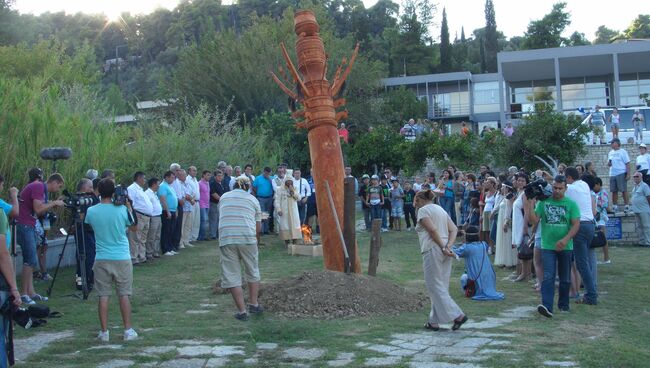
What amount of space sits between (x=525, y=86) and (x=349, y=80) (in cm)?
922

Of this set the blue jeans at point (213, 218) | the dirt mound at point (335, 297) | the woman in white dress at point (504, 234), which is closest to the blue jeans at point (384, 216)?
the blue jeans at point (213, 218)

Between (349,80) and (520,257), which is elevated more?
(349,80)

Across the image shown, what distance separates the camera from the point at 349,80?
3909 centimetres

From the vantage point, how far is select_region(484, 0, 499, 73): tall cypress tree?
229 ft

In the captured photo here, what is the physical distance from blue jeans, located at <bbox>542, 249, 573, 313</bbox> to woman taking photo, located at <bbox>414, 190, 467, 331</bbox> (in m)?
1.27

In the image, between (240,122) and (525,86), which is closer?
(240,122)

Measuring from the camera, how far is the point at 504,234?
41.7ft

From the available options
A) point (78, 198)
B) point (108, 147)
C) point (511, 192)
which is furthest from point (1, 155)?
point (511, 192)

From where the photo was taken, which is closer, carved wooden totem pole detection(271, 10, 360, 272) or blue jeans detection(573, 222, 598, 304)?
blue jeans detection(573, 222, 598, 304)

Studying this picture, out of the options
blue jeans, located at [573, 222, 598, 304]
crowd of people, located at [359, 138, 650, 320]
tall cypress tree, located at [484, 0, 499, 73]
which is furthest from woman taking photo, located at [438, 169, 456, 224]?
tall cypress tree, located at [484, 0, 499, 73]

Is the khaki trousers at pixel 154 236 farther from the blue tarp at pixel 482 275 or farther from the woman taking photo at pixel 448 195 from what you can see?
the woman taking photo at pixel 448 195

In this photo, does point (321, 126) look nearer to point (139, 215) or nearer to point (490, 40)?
point (139, 215)

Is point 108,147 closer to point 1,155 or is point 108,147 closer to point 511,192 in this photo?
point 1,155

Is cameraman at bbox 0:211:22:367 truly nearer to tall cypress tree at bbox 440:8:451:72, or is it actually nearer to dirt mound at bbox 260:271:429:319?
dirt mound at bbox 260:271:429:319
